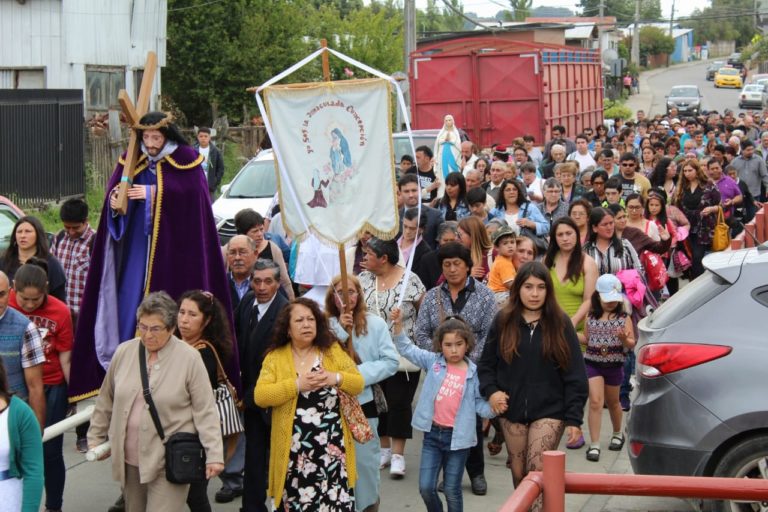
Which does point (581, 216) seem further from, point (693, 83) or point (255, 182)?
point (693, 83)

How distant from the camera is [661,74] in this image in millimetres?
98188

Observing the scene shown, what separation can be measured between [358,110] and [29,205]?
17028 mm

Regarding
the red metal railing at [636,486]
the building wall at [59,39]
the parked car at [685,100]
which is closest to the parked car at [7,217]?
the red metal railing at [636,486]

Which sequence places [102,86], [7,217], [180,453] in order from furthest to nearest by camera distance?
[102,86] → [7,217] → [180,453]

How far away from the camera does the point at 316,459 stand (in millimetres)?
6367

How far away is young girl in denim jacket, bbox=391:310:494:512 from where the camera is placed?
6.91 m

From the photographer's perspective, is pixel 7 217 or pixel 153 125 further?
pixel 7 217

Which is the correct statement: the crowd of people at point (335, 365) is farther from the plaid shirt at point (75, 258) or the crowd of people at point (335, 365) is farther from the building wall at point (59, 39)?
the building wall at point (59, 39)

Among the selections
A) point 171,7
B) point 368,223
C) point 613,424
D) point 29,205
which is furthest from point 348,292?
point 171,7

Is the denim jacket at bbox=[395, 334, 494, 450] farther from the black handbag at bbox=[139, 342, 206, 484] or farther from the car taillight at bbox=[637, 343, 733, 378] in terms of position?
the black handbag at bbox=[139, 342, 206, 484]

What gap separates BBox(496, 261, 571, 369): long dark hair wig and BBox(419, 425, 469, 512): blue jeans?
69 cm

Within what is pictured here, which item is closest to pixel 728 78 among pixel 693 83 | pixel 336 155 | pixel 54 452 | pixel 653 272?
pixel 693 83

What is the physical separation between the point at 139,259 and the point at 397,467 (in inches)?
98.7

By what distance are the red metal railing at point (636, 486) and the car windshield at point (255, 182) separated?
13.7 m
